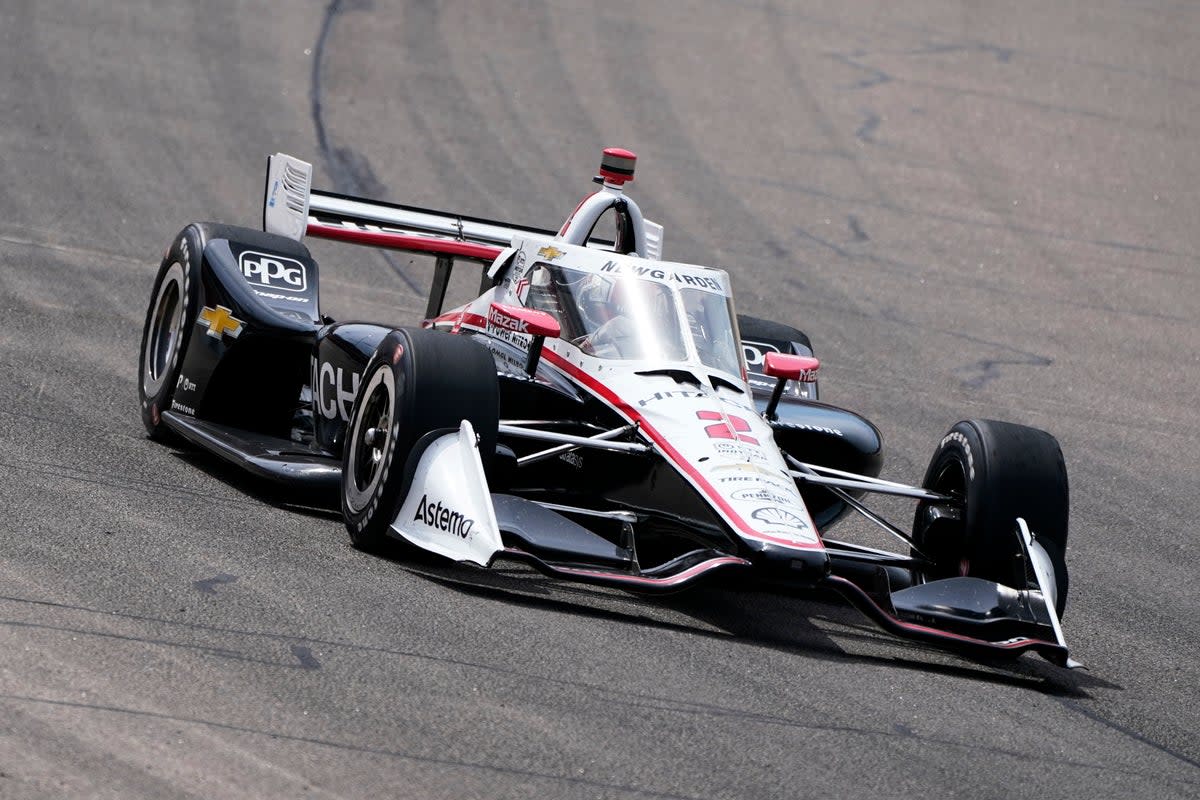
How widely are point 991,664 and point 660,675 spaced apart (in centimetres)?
173

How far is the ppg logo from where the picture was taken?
30.0 feet

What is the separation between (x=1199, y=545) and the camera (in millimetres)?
10289

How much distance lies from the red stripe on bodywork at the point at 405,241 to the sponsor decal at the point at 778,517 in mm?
3329

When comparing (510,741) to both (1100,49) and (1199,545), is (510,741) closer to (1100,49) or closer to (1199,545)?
(1199,545)

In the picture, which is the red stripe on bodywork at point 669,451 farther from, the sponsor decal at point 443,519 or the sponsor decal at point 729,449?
the sponsor decal at point 443,519

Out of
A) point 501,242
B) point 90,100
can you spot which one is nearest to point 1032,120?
point 90,100

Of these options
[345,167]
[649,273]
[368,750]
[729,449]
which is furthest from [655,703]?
[345,167]

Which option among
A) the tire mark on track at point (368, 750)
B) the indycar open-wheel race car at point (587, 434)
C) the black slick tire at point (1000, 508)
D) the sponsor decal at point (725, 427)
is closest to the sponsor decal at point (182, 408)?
the indycar open-wheel race car at point (587, 434)

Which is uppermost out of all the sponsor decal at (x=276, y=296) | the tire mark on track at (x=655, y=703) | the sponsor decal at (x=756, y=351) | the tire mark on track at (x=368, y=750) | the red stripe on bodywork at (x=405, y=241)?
→ the red stripe on bodywork at (x=405, y=241)

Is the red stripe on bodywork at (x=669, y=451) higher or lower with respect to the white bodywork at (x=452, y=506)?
higher

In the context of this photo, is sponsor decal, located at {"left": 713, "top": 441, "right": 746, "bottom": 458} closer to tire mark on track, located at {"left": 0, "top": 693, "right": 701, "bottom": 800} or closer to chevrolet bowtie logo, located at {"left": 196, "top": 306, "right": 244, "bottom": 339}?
tire mark on track, located at {"left": 0, "top": 693, "right": 701, "bottom": 800}

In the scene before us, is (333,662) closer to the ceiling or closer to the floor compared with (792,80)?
closer to the floor

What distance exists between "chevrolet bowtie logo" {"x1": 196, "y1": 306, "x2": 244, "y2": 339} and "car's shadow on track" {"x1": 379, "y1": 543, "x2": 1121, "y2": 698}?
2.25m

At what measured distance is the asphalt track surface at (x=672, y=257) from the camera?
517cm
